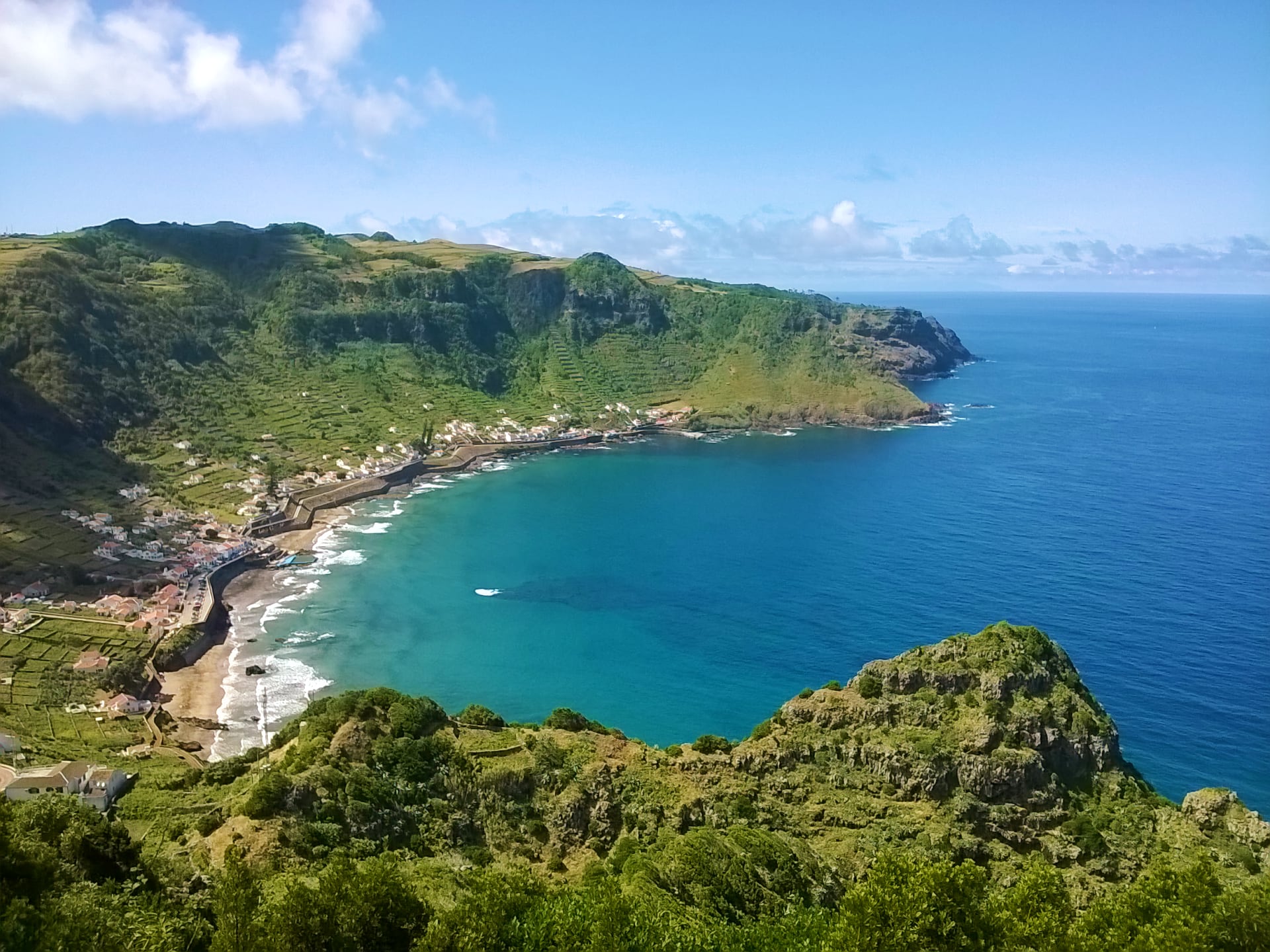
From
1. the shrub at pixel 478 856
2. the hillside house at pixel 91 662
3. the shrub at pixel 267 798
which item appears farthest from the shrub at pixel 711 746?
the hillside house at pixel 91 662

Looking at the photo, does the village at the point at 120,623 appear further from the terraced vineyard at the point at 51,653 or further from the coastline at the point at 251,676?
the coastline at the point at 251,676

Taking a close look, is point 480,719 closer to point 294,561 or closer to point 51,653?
point 51,653

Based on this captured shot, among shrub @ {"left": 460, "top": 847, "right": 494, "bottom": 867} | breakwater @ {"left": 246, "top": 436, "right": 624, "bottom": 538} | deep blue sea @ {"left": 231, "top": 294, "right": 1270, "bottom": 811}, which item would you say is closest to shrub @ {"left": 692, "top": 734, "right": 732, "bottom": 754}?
shrub @ {"left": 460, "top": 847, "right": 494, "bottom": 867}

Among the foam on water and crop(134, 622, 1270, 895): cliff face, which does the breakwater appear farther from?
crop(134, 622, 1270, 895): cliff face

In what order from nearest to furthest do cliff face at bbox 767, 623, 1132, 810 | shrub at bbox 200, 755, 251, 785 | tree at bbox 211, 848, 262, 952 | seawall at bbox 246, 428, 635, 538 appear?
tree at bbox 211, 848, 262, 952 → cliff face at bbox 767, 623, 1132, 810 → shrub at bbox 200, 755, 251, 785 → seawall at bbox 246, 428, 635, 538

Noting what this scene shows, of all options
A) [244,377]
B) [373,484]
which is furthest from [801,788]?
[244,377]
